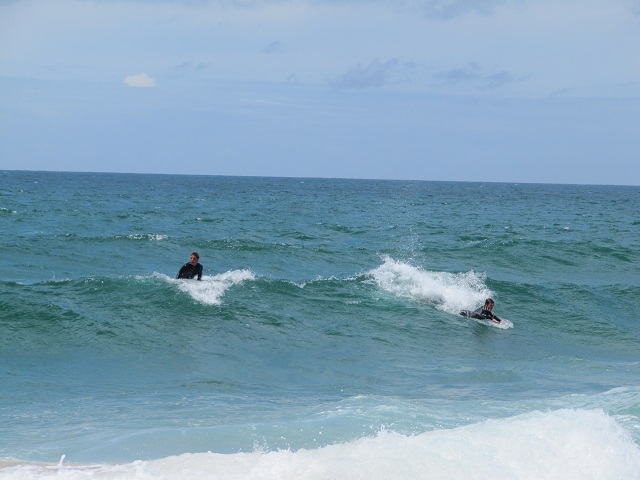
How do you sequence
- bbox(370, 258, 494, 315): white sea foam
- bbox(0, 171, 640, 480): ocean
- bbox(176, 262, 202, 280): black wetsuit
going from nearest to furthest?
1. bbox(0, 171, 640, 480): ocean
2. bbox(176, 262, 202, 280): black wetsuit
3. bbox(370, 258, 494, 315): white sea foam

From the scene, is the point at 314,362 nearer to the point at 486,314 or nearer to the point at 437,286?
the point at 486,314

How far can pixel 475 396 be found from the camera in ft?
40.3

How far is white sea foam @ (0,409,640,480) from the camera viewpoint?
7.84 meters

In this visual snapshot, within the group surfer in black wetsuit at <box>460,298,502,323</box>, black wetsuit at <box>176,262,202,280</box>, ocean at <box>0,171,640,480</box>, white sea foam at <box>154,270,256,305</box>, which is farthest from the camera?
black wetsuit at <box>176,262,202,280</box>

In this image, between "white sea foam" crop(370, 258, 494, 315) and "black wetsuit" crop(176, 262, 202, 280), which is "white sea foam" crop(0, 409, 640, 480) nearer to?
"white sea foam" crop(370, 258, 494, 315)

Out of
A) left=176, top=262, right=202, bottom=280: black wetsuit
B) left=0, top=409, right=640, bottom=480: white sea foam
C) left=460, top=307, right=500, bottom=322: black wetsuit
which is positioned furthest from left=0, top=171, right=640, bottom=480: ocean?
left=176, top=262, right=202, bottom=280: black wetsuit

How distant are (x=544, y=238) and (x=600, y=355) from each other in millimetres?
21739

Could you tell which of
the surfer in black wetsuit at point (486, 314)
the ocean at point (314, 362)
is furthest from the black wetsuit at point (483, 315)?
the ocean at point (314, 362)

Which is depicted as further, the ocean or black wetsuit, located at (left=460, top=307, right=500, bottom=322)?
black wetsuit, located at (left=460, top=307, right=500, bottom=322)

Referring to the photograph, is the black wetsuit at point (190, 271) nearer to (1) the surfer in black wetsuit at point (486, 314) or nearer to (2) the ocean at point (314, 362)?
(2) the ocean at point (314, 362)

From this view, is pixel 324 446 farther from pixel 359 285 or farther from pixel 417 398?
pixel 359 285

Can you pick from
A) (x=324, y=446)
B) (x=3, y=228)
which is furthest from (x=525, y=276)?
(x=3, y=228)

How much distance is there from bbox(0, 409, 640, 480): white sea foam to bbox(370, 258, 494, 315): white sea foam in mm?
10812

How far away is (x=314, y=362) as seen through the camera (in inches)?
584
